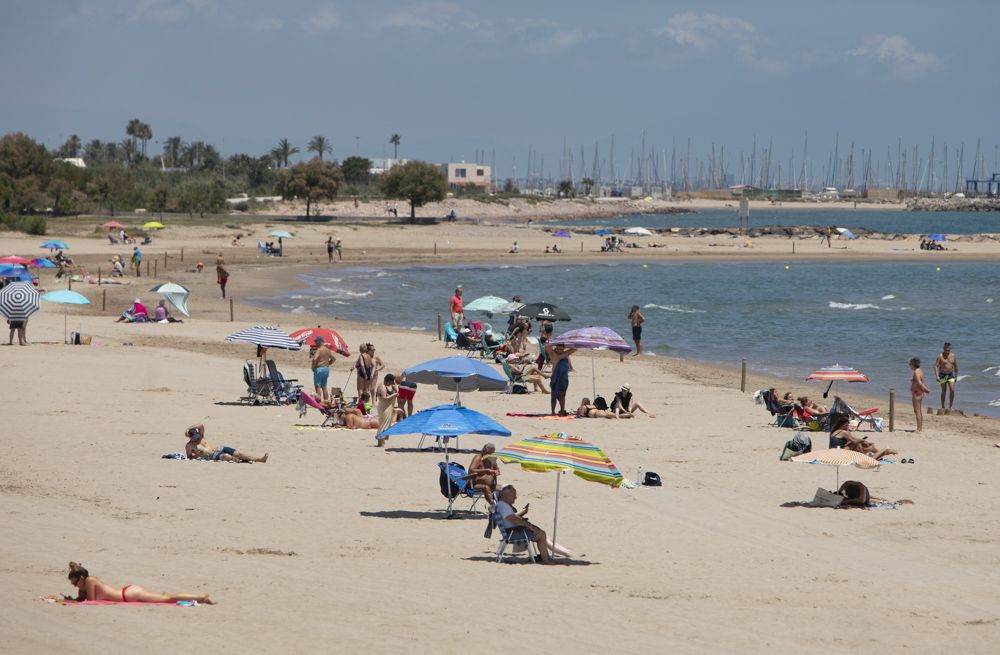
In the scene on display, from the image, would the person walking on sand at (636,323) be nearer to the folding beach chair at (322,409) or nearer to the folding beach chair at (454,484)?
the folding beach chair at (322,409)

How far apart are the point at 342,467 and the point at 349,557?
4503mm

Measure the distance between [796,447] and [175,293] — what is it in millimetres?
20215

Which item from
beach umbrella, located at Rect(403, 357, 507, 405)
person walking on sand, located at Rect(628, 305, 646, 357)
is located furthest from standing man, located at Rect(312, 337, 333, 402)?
person walking on sand, located at Rect(628, 305, 646, 357)

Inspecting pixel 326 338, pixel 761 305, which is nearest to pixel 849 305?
pixel 761 305

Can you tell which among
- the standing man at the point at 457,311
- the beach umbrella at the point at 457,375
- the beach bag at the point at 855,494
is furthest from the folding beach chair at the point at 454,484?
the standing man at the point at 457,311

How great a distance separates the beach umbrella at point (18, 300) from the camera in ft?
87.8

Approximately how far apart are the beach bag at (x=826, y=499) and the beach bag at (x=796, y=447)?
2.47 metres

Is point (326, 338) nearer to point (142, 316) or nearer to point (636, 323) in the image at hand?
point (636, 323)

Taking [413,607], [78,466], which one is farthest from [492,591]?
[78,466]

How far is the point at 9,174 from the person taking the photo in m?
83.3

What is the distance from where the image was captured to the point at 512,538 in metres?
12.3

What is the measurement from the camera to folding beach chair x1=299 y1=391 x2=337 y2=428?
64.5ft

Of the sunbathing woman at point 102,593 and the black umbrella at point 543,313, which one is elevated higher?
the black umbrella at point 543,313

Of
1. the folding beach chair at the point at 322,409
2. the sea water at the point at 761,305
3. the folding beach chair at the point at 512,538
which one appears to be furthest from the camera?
the sea water at the point at 761,305
